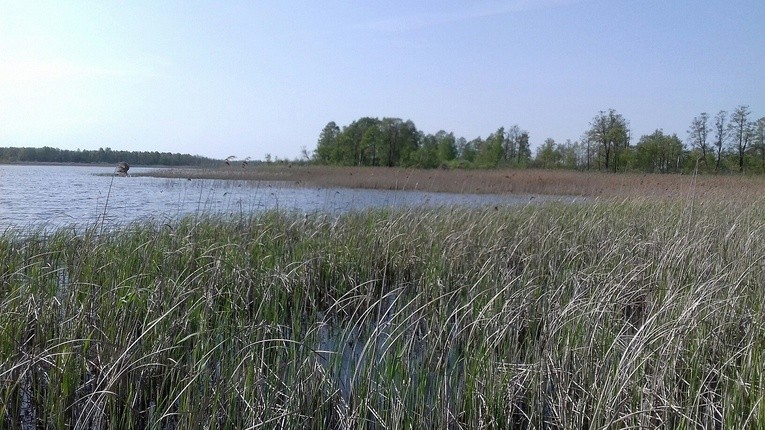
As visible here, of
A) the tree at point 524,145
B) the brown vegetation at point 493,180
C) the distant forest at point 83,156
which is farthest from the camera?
the tree at point 524,145

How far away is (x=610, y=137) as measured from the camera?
38.3 meters

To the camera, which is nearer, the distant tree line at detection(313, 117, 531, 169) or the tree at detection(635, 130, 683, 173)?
the tree at detection(635, 130, 683, 173)

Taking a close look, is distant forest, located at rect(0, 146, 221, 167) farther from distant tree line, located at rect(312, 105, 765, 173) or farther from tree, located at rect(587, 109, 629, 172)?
tree, located at rect(587, 109, 629, 172)

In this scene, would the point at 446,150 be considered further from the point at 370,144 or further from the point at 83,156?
the point at 83,156

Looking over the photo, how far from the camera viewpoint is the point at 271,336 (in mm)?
3000

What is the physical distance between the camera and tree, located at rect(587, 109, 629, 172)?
38347mm

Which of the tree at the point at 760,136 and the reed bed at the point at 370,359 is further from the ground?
the tree at the point at 760,136

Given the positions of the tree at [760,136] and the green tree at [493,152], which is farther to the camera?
the green tree at [493,152]

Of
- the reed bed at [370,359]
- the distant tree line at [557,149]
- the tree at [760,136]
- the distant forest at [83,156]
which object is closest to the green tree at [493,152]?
the distant tree line at [557,149]

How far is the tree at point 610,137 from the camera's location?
38.3 meters

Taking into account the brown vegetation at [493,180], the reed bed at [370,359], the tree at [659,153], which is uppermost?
the tree at [659,153]

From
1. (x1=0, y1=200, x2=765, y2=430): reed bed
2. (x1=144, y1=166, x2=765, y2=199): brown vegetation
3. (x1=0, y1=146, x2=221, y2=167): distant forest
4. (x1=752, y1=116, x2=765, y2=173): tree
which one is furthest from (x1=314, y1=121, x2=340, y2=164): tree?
(x1=0, y1=200, x2=765, y2=430): reed bed

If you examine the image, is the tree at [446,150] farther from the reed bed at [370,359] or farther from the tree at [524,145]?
the reed bed at [370,359]

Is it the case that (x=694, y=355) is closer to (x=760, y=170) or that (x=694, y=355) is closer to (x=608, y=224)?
(x=608, y=224)
